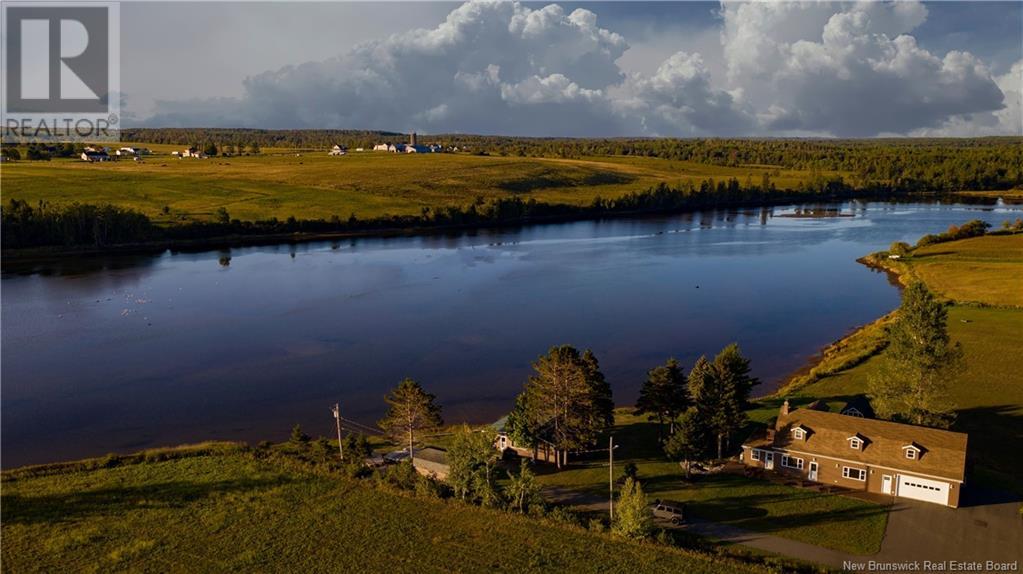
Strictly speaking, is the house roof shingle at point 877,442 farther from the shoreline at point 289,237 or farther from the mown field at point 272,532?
the shoreline at point 289,237

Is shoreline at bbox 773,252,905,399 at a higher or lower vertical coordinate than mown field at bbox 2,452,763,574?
higher

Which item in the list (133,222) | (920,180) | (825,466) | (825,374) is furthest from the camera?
(920,180)

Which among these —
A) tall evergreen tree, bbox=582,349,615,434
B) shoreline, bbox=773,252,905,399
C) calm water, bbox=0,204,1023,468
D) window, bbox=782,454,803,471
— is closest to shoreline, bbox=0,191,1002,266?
calm water, bbox=0,204,1023,468

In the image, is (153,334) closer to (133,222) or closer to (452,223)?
(133,222)

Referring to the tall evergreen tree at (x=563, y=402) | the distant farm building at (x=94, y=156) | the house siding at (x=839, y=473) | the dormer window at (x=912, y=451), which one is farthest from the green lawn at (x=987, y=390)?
the distant farm building at (x=94, y=156)

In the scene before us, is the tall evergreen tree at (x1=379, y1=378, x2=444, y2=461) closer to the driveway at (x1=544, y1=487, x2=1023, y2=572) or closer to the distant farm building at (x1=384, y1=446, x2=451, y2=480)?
the distant farm building at (x1=384, y1=446, x2=451, y2=480)

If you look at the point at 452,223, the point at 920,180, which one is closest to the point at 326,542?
the point at 452,223
